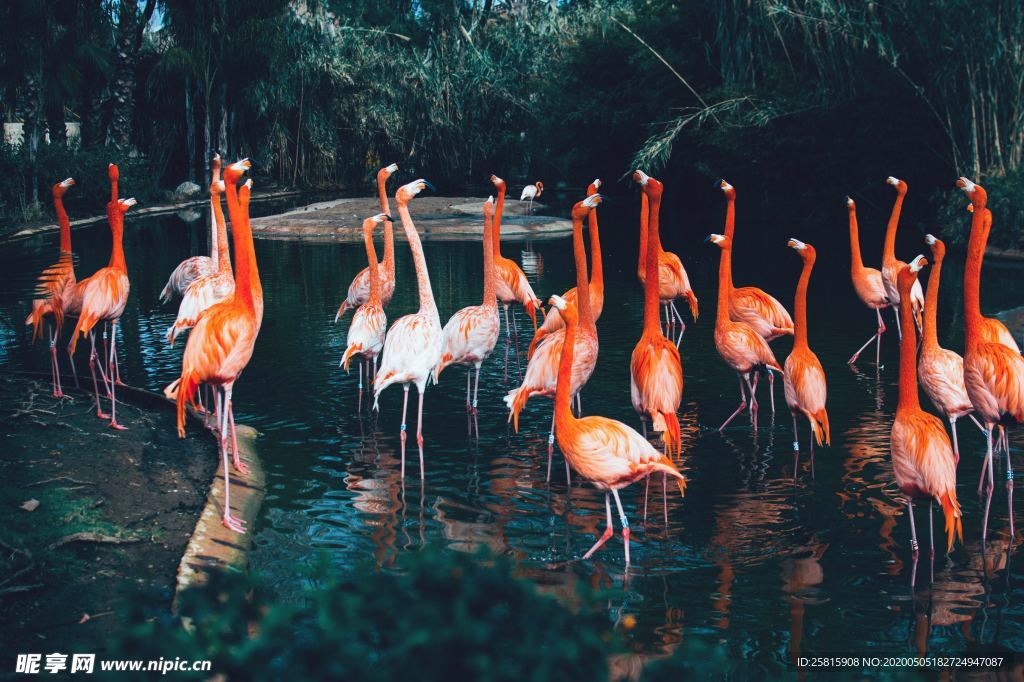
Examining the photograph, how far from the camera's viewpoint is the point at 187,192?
3222cm

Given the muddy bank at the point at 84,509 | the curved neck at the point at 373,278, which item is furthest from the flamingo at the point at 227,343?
the curved neck at the point at 373,278

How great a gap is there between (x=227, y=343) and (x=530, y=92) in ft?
101

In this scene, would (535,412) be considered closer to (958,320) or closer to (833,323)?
(833,323)

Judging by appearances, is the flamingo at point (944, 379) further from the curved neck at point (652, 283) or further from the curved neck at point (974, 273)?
the curved neck at point (652, 283)

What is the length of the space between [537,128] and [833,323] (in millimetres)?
23169

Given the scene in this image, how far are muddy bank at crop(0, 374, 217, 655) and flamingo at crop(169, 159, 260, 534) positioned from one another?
1.19 feet

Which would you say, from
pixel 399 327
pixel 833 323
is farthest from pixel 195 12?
pixel 399 327

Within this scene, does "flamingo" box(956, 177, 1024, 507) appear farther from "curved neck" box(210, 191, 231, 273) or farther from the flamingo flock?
"curved neck" box(210, 191, 231, 273)

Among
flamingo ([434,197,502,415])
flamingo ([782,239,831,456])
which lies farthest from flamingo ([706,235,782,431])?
flamingo ([434,197,502,415])

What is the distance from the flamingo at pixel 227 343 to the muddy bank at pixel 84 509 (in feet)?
1.19

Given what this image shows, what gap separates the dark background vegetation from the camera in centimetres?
1864

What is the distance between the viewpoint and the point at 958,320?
1139 centimetres

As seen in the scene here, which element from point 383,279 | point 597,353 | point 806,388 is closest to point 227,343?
point 597,353

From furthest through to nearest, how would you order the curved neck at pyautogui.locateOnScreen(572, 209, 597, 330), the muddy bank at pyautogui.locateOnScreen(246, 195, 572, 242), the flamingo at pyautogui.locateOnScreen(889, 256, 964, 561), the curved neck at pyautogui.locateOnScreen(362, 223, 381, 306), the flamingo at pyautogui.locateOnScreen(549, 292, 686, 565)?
the muddy bank at pyautogui.locateOnScreen(246, 195, 572, 242) → the curved neck at pyautogui.locateOnScreen(362, 223, 381, 306) → the curved neck at pyautogui.locateOnScreen(572, 209, 597, 330) → the flamingo at pyautogui.locateOnScreen(549, 292, 686, 565) → the flamingo at pyautogui.locateOnScreen(889, 256, 964, 561)
